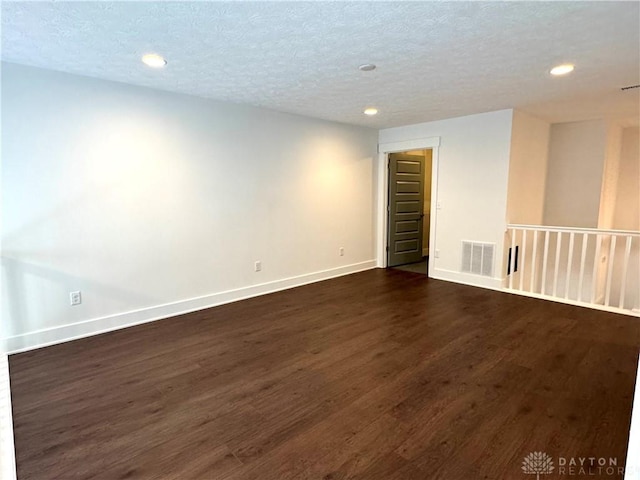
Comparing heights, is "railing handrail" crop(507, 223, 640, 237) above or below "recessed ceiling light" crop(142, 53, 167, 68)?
below

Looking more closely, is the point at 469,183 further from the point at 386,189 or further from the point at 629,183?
the point at 629,183

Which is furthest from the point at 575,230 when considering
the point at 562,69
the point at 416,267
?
the point at 416,267

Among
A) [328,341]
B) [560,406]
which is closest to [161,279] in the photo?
[328,341]

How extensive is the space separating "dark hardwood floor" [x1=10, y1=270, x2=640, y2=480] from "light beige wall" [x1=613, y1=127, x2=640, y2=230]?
3921 millimetres

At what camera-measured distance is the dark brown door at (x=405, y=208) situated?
6145 mm

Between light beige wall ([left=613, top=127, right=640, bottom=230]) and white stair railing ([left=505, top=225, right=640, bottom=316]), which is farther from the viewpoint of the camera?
light beige wall ([left=613, top=127, right=640, bottom=230])

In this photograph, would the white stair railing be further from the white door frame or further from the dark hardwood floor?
the dark hardwood floor

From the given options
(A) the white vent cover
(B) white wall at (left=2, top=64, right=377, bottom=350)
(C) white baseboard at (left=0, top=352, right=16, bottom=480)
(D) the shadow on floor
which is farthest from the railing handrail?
(C) white baseboard at (left=0, top=352, right=16, bottom=480)

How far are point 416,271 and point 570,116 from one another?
3.22 metres

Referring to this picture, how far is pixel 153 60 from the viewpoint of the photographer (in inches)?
110

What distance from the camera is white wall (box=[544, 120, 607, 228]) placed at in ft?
17.9
